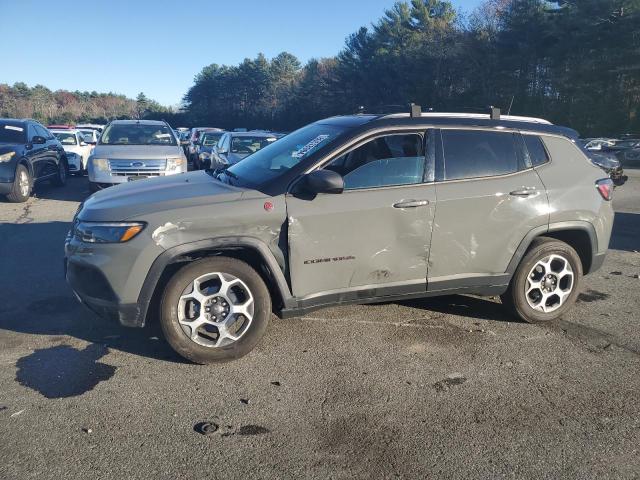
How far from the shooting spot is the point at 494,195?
458 centimetres

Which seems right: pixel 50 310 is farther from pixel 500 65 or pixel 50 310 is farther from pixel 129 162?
pixel 500 65

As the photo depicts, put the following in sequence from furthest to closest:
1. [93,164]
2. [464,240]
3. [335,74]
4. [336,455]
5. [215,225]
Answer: [335,74] < [93,164] < [464,240] < [215,225] < [336,455]

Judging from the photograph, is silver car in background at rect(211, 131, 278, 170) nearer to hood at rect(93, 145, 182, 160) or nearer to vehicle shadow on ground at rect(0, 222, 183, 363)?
hood at rect(93, 145, 182, 160)

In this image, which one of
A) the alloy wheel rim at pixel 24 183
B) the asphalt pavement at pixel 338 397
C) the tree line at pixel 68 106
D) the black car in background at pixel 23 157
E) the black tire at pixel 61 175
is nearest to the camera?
the asphalt pavement at pixel 338 397

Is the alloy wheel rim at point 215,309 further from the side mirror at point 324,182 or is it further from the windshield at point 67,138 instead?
the windshield at point 67,138

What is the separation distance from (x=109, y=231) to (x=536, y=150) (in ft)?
11.9

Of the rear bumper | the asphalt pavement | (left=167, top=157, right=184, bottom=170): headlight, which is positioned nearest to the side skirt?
the asphalt pavement

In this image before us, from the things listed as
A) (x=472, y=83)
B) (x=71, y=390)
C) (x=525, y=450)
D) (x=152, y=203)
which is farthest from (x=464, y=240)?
(x=472, y=83)

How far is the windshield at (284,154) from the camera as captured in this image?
4.46 meters

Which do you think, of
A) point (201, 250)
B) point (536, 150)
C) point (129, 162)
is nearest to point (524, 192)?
point (536, 150)

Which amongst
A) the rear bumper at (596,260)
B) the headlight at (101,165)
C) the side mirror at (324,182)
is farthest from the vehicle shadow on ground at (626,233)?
the headlight at (101,165)

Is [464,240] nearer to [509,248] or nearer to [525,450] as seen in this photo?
[509,248]

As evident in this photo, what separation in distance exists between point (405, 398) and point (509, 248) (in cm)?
174

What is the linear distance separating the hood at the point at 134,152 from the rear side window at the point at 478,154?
7.49 metres
